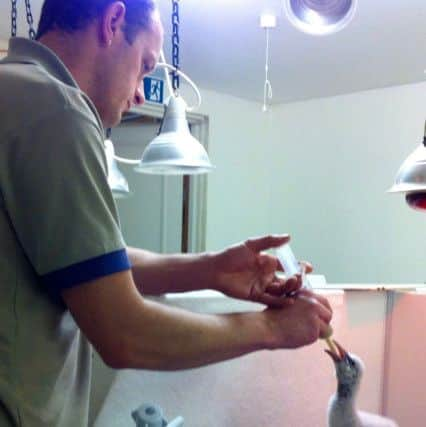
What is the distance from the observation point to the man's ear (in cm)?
67

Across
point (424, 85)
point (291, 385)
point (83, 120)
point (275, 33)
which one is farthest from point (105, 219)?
point (424, 85)

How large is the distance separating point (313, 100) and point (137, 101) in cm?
267

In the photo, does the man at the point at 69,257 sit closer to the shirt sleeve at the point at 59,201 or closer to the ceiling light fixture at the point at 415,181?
the shirt sleeve at the point at 59,201

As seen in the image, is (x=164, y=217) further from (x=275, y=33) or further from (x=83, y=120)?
(x=83, y=120)

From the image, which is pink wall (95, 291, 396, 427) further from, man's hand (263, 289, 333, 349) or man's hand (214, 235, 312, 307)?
man's hand (263, 289, 333, 349)

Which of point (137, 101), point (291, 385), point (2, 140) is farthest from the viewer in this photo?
point (291, 385)

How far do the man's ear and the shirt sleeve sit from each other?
18cm

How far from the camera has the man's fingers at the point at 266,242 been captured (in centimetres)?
92

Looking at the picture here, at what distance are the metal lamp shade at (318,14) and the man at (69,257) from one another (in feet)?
2.50

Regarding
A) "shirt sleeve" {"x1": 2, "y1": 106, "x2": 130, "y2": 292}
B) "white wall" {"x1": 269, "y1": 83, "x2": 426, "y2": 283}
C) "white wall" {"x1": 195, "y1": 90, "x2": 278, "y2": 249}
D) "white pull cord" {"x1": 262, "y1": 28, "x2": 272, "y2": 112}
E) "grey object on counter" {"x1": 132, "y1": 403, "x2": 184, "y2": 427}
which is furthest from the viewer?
"white wall" {"x1": 195, "y1": 90, "x2": 278, "y2": 249}

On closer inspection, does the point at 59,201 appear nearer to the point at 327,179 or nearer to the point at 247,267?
the point at 247,267

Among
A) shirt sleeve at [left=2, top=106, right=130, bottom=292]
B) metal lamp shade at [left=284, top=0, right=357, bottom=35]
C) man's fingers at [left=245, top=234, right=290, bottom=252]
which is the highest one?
metal lamp shade at [left=284, top=0, right=357, bottom=35]

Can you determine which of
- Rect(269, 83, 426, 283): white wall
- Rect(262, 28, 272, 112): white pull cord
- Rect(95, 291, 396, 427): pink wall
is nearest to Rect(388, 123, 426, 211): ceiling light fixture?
Rect(95, 291, 396, 427): pink wall

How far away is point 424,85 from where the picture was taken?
2.87m
